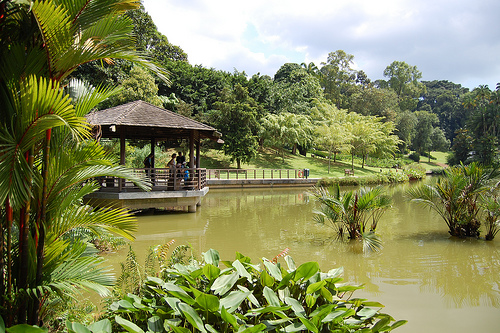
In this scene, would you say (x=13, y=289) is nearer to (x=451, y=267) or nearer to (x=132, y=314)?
(x=132, y=314)

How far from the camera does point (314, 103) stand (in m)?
42.6

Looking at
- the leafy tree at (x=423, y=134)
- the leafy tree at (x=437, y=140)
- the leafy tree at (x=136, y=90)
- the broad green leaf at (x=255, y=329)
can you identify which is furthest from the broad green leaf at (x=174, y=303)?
the leafy tree at (x=437, y=140)

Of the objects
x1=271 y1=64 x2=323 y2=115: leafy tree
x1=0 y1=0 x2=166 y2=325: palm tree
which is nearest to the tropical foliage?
x1=0 y1=0 x2=166 y2=325: palm tree

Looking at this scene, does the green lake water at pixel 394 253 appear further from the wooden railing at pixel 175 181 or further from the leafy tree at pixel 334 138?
the leafy tree at pixel 334 138

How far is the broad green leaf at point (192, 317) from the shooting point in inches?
100

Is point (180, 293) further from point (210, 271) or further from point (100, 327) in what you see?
point (100, 327)

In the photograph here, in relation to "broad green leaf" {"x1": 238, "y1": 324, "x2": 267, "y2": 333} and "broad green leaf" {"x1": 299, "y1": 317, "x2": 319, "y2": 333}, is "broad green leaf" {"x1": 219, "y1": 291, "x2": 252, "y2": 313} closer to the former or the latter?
"broad green leaf" {"x1": 238, "y1": 324, "x2": 267, "y2": 333}

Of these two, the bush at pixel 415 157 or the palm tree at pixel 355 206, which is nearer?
the palm tree at pixel 355 206

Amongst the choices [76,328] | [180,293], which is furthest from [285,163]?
[76,328]

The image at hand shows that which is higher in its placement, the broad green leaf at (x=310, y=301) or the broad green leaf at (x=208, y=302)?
the broad green leaf at (x=208, y=302)

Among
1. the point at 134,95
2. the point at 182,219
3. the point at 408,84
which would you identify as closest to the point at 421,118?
the point at 408,84

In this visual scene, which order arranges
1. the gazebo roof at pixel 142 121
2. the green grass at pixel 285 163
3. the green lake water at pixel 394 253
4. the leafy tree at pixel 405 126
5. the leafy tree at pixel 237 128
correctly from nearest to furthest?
1. the green lake water at pixel 394 253
2. the gazebo roof at pixel 142 121
3. the leafy tree at pixel 237 128
4. the green grass at pixel 285 163
5. the leafy tree at pixel 405 126

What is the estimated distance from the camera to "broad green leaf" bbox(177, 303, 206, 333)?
8.36 ft

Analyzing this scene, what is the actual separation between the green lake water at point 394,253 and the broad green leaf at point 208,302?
3.05m
